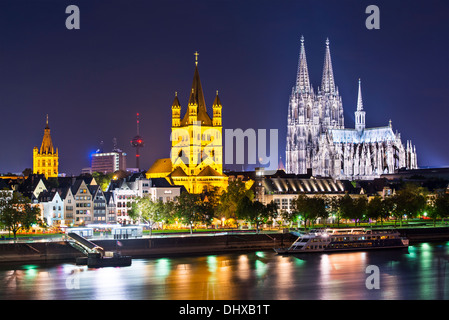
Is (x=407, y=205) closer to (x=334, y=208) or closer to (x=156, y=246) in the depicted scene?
(x=334, y=208)

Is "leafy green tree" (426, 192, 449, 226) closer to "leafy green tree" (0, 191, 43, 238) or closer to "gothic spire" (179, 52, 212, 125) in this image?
"gothic spire" (179, 52, 212, 125)

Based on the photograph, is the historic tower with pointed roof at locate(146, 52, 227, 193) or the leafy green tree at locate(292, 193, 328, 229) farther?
the historic tower with pointed roof at locate(146, 52, 227, 193)

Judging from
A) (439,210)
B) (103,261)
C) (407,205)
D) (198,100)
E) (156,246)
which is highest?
(198,100)

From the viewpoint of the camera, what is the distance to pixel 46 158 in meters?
180

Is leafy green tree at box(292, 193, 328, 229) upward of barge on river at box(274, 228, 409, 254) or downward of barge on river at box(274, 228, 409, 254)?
upward

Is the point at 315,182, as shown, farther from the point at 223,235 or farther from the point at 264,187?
the point at 223,235

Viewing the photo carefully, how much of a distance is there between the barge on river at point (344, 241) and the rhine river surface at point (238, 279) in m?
6.38

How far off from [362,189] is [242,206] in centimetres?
5134

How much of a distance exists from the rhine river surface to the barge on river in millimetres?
6379

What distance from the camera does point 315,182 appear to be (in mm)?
Answer: 150250

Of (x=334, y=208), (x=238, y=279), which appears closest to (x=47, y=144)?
(x=334, y=208)

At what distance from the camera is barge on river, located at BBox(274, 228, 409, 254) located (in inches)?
3664

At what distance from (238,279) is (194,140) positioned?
81411 millimetres

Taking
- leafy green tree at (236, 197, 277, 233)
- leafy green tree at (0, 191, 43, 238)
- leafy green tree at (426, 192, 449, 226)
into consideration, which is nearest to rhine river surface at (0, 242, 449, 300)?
leafy green tree at (0, 191, 43, 238)
